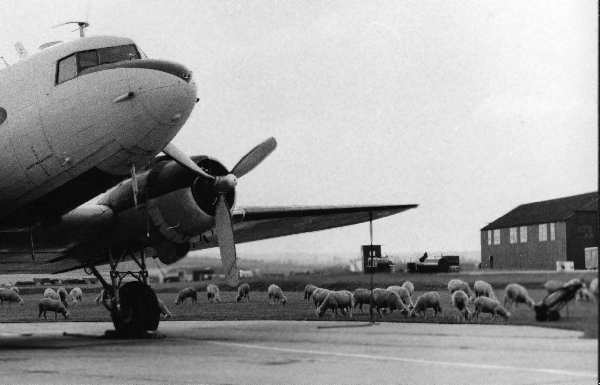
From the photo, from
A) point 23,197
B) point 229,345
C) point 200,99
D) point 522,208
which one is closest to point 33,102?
point 23,197

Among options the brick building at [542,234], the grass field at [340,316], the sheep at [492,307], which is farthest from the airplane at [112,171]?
the sheep at [492,307]

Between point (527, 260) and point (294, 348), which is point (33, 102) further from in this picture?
point (527, 260)

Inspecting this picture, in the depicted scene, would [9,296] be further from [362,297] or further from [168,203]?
[168,203]

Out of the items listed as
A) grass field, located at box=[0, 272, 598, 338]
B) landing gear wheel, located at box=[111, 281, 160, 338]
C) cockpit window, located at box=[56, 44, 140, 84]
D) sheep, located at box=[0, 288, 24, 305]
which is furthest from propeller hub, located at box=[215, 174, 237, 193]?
sheep, located at box=[0, 288, 24, 305]

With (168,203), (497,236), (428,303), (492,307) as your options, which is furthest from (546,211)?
(428,303)

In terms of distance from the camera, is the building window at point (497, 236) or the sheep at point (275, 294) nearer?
the building window at point (497, 236)

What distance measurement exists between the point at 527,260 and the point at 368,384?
2.34 meters

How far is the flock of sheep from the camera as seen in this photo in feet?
18.6

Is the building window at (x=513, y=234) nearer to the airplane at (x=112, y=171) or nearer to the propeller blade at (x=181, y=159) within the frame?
the airplane at (x=112, y=171)

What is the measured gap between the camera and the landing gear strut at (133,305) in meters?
17.5

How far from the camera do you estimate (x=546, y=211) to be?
293 inches

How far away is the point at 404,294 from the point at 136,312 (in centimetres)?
741

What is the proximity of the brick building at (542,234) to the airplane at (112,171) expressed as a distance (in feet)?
Answer: 21.7

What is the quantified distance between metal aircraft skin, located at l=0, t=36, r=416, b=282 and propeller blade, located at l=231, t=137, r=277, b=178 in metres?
0.02
